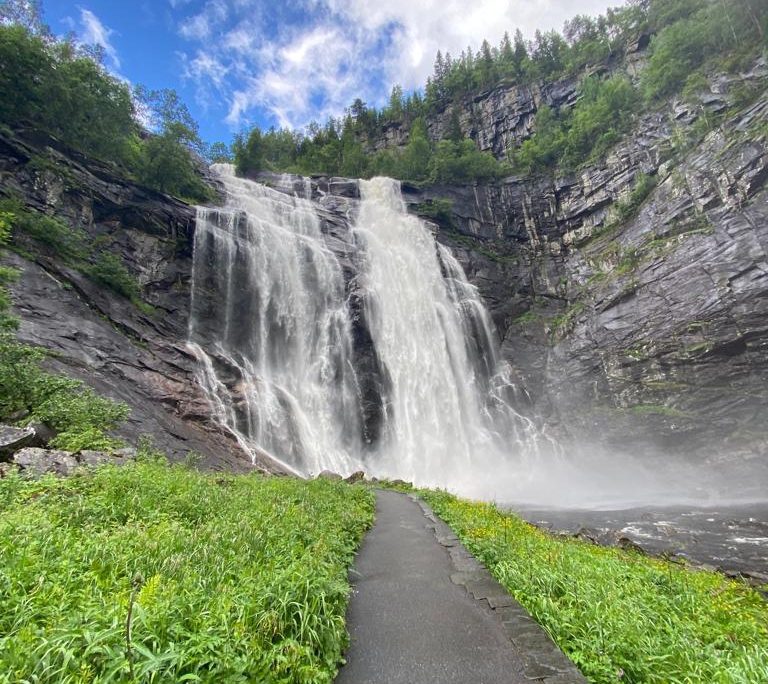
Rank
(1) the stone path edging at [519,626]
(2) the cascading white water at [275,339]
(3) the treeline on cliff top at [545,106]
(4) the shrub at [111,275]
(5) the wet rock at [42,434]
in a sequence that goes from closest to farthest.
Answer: (1) the stone path edging at [519,626], (5) the wet rock at [42,434], (4) the shrub at [111,275], (2) the cascading white water at [275,339], (3) the treeline on cliff top at [545,106]

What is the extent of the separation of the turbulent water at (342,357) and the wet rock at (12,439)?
12.6 metres

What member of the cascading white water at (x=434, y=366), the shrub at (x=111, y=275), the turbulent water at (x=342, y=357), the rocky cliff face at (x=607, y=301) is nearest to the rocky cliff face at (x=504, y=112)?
the rocky cliff face at (x=607, y=301)

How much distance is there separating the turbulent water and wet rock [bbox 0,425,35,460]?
12.6m

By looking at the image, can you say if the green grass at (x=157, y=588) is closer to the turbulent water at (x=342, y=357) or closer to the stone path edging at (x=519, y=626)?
the stone path edging at (x=519, y=626)

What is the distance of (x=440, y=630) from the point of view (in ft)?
12.6

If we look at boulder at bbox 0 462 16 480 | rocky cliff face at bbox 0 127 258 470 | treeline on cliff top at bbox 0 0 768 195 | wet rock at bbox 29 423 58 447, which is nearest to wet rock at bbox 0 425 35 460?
wet rock at bbox 29 423 58 447

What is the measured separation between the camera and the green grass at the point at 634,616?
3145 millimetres

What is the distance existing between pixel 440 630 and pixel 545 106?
61.0 m

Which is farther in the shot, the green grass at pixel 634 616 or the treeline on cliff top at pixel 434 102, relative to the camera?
the treeline on cliff top at pixel 434 102

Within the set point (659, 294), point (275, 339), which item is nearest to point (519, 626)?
point (275, 339)

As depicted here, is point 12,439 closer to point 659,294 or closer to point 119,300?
point 119,300

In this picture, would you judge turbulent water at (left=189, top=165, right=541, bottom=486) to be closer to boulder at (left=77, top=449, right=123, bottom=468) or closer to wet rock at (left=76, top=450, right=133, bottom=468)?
wet rock at (left=76, top=450, right=133, bottom=468)

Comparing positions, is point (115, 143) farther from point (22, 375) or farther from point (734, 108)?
point (734, 108)

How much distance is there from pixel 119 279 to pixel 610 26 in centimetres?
7243
